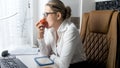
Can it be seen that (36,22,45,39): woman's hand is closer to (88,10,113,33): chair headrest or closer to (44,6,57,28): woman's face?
(44,6,57,28): woman's face

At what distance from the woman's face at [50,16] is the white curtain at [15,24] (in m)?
0.73

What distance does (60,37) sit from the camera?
153cm

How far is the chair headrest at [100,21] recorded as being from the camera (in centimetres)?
149

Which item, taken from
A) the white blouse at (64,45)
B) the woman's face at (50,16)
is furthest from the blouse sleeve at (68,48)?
the woman's face at (50,16)

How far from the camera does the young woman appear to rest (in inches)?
53.7

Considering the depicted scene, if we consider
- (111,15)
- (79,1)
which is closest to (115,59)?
(111,15)

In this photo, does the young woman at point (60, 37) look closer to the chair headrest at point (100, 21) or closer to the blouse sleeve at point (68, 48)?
the blouse sleeve at point (68, 48)

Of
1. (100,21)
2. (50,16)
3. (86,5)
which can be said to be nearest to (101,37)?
(100,21)

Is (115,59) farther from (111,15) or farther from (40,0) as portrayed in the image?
(40,0)

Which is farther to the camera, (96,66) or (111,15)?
(96,66)

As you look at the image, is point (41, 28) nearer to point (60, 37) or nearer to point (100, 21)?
point (60, 37)

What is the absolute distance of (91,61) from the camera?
5.39 ft

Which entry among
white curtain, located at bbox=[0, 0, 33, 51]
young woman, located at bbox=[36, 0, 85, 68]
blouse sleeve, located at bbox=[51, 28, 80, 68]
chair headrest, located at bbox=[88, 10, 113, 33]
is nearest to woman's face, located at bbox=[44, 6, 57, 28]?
young woman, located at bbox=[36, 0, 85, 68]

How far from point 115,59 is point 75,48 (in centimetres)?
32
